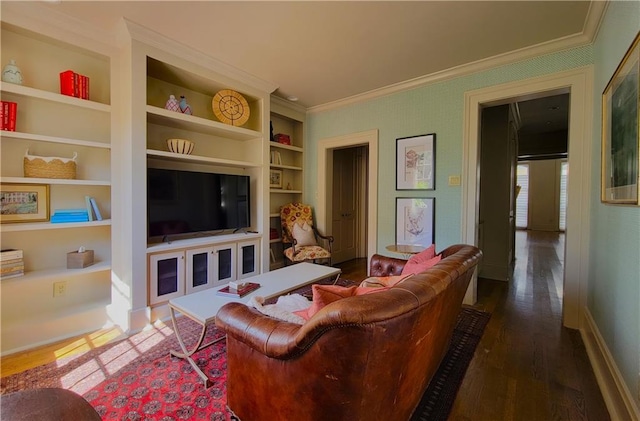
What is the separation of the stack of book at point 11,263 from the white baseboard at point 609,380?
13.0 feet

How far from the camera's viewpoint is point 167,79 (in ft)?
9.96

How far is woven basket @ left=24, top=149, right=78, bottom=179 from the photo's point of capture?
221 cm

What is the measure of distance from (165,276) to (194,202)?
843mm

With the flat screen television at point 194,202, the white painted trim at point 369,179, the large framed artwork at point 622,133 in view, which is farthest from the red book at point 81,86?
the large framed artwork at point 622,133

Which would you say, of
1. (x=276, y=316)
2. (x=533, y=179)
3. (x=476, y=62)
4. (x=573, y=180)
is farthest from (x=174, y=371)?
(x=533, y=179)

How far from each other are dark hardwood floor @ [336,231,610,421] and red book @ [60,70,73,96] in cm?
368

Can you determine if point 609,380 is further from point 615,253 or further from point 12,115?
point 12,115

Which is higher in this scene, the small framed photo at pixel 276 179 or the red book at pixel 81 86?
the red book at pixel 81 86

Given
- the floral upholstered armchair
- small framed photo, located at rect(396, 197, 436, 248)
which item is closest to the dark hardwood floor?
small framed photo, located at rect(396, 197, 436, 248)

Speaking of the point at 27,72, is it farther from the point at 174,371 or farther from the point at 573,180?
the point at 573,180

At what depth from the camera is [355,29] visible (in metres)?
2.36

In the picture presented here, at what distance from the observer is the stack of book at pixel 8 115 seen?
81.7 inches

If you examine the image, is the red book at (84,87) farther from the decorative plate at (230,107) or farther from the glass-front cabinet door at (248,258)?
the glass-front cabinet door at (248,258)

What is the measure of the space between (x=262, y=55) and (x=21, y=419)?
301 cm
